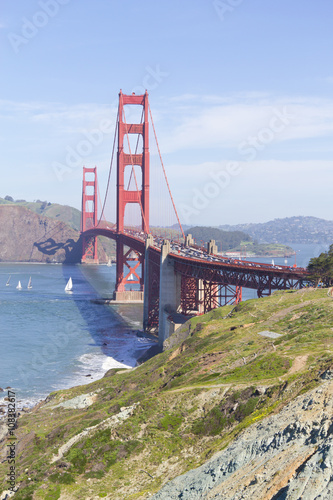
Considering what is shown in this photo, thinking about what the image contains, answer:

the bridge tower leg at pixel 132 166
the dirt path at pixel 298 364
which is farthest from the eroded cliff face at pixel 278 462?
the bridge tower leg at pixel 132 166

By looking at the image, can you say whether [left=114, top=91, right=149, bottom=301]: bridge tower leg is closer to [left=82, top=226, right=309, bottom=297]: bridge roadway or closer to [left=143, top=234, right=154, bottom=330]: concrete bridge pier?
[left=143, top=234, right=154, bottom=330]: concrete bridge pier

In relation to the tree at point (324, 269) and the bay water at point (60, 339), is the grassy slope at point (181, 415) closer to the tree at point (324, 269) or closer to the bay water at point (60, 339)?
the tree at point (324, 269)

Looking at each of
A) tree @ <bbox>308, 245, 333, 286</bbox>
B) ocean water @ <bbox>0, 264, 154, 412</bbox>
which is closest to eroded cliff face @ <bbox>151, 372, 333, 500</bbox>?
tree @ <bbox>308, 245, 333, 286</bbox>

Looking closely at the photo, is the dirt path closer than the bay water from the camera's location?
Yes

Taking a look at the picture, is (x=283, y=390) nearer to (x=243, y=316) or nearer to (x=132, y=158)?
(x=243, y=316)

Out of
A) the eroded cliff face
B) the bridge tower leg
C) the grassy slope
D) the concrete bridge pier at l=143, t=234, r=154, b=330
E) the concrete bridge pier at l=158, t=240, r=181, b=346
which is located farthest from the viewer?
the bridge tower leg

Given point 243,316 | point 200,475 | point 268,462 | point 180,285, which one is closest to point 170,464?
point 200,475

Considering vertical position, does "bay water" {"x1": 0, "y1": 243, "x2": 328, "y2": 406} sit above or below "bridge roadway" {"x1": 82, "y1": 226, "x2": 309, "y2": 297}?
below
